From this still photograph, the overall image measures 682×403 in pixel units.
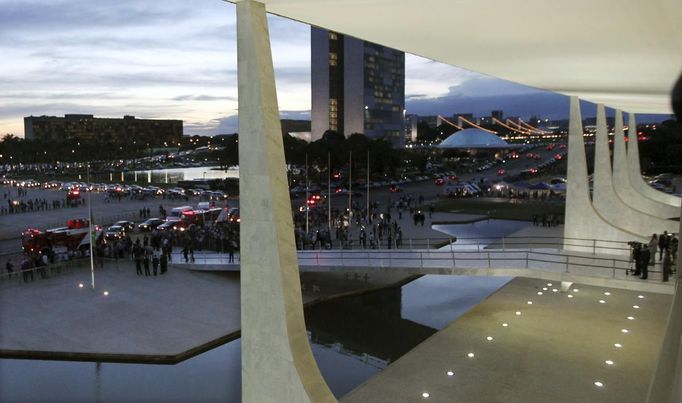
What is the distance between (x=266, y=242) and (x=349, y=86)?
368 feet

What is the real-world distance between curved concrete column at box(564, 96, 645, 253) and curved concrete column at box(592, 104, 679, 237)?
2.74 metres

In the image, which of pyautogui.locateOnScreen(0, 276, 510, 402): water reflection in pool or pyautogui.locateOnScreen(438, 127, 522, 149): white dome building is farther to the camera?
pyautogui.locateOnScreen(438, 127, 522, 149): white dome building

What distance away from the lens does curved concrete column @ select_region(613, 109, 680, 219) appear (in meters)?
28.8

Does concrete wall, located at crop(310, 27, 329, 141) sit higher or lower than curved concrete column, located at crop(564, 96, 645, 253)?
higher

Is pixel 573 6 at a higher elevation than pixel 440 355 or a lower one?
higher

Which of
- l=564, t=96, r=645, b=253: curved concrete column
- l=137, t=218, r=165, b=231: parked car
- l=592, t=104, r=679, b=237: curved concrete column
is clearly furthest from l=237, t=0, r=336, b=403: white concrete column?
l=137, t=218, r=165, b=231: parked car

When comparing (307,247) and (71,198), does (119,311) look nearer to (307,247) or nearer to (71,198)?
(307,247)

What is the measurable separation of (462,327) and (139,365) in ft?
31.2

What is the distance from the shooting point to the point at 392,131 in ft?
422

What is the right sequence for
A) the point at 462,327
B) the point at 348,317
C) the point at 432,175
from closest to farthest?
the point at 462,327, the point at 348,317, the point at 432,175

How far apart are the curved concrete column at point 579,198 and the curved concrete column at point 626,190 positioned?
949cm

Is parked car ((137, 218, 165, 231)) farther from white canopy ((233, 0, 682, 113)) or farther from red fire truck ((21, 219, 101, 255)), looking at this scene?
white canopy ((233, 0, 682, 113))

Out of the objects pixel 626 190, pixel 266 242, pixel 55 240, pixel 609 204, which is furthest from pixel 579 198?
pixel 55 240

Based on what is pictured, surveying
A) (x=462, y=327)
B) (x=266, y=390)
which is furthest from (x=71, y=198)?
(x=266, y=390)
